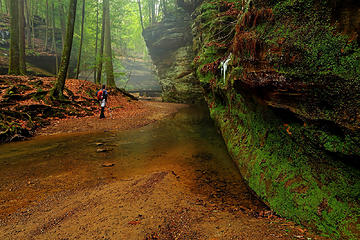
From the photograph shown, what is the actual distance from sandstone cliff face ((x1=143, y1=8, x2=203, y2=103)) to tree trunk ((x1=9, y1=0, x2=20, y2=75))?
18.7m

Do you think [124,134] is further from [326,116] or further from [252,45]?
[326,116]

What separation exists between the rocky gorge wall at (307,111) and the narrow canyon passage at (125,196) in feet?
1.45

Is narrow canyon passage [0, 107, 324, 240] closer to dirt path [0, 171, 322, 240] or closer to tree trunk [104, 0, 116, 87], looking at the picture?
dirt path [0, 171, 322, 240]

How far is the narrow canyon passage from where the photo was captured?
2324mm

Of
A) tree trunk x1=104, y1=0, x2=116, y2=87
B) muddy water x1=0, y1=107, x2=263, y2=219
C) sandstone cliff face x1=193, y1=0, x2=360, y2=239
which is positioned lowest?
muddy water x1=0, y1=107, x2=263, y2=219

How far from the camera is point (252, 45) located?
4.20m

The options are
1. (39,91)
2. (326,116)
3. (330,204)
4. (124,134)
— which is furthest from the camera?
(39,91)

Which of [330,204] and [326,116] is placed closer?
[330,204]

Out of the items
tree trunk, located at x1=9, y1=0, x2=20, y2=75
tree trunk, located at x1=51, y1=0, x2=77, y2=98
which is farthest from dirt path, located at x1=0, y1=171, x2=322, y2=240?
tree trunk, located at x1=9, y1=0, x2=20, y2=75

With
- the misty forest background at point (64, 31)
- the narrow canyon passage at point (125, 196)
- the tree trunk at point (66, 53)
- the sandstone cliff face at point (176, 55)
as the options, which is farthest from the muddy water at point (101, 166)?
the sandstone cliff face at point (176, 55)

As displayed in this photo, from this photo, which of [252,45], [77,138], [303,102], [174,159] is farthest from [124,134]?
[303,102]

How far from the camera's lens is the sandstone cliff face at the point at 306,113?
235 centimetres

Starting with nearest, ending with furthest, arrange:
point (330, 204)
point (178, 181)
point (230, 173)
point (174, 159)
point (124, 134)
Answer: point (330, 204), point (178, 181), point (230, 173), point (174, 159), point (124, 134)

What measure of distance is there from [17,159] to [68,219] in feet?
11.7
